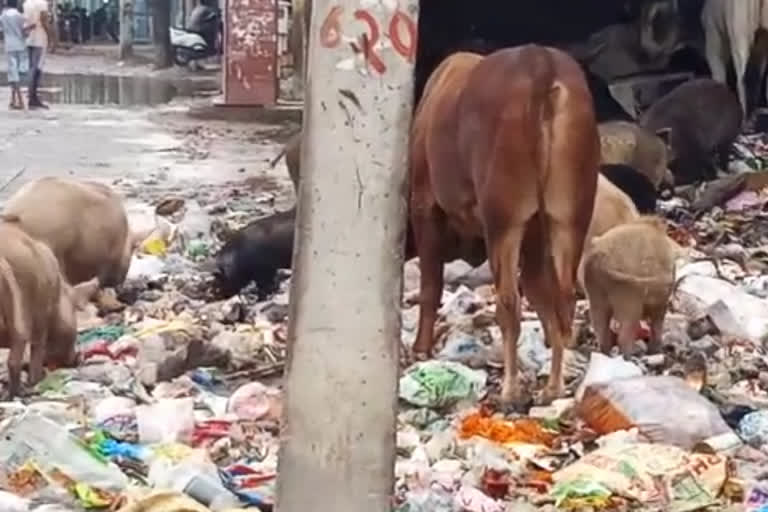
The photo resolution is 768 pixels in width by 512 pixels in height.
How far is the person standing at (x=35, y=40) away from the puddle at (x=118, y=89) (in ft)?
2.65

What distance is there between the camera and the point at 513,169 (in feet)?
23.9

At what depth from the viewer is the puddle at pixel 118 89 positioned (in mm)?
27438

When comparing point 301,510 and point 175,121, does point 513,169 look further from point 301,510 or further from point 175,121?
point 175,121

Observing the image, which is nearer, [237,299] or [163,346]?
[163,346]

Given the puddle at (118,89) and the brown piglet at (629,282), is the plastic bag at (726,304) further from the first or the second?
the puddle at (118,89)

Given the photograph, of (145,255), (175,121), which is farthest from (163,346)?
(175,121)

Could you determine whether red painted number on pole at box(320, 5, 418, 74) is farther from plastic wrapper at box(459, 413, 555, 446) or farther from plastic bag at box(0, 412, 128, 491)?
plastic wrapper at box(459, 413, 555, 446)

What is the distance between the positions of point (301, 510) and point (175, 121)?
1896 cm

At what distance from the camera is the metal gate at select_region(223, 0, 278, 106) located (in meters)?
24.5

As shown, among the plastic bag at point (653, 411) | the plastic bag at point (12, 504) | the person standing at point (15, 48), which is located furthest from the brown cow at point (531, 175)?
the person standing at point (15, 48)

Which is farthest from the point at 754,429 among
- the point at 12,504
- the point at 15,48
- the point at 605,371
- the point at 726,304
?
the point at 15,48

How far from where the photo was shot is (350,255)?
15.4ft

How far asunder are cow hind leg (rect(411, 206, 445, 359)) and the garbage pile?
0.13m

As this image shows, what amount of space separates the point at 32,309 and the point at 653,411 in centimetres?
291
